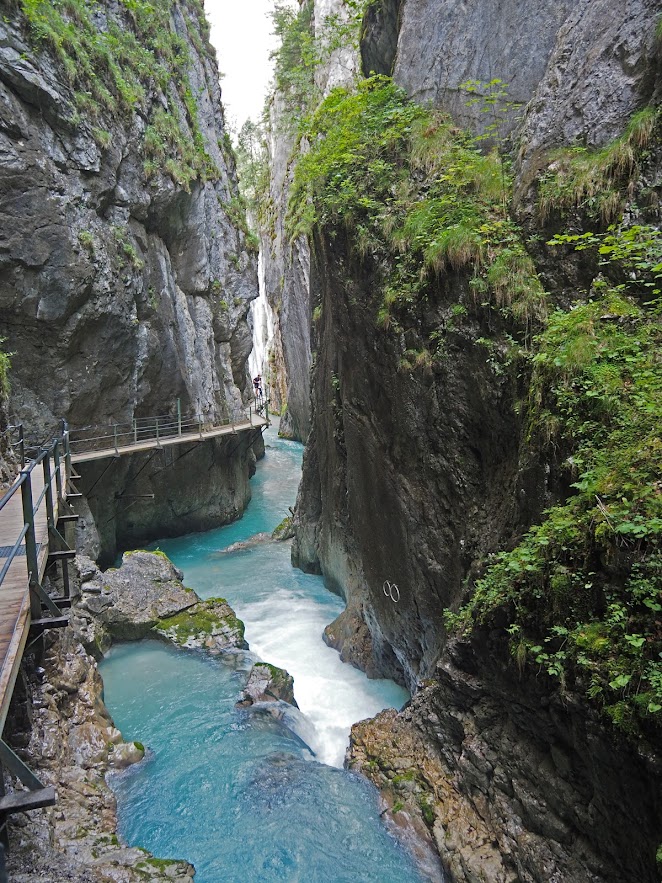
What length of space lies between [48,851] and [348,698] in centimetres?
629

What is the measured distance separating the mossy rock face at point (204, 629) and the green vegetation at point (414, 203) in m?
6.62

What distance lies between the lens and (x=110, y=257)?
51.3ft

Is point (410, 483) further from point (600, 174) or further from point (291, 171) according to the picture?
point (291, 171)

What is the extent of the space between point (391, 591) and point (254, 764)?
3.31 meters

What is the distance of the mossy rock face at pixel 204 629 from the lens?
422 inches

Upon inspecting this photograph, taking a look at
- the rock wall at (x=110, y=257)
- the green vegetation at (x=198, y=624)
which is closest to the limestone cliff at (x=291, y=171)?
the rock wall at (x=110, y=257)

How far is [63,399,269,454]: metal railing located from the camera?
16.1 m

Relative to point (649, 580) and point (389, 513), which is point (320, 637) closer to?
point (389, 513)

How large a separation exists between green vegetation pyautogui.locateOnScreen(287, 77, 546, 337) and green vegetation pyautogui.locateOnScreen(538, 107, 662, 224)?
0.61 m

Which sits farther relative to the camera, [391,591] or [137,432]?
[137,432]

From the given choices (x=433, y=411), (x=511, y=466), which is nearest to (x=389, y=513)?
(x=433, y=411)

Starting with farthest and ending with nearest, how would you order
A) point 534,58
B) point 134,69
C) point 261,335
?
point 261,335
point 134,69
point 534,58

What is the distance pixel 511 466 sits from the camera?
21.3ft

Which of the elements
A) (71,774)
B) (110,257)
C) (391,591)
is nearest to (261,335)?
(110,257)
